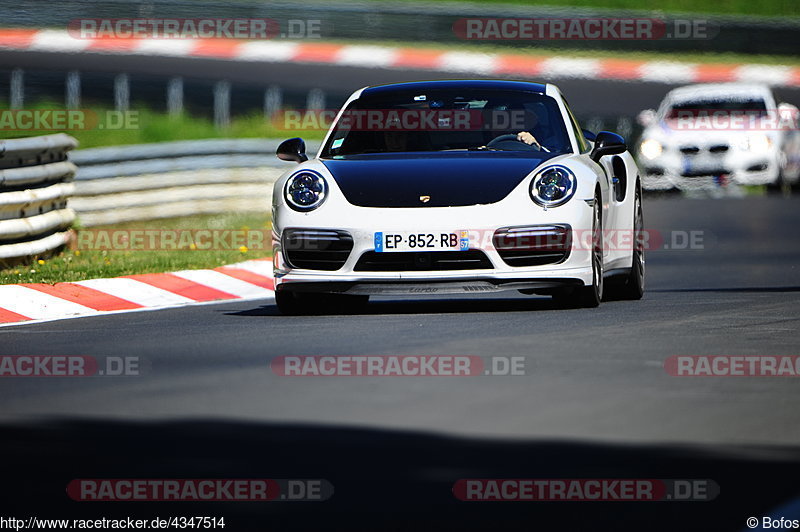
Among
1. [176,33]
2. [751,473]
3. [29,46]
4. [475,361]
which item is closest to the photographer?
[751,473]

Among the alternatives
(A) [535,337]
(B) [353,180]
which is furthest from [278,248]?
(A) [535,337]

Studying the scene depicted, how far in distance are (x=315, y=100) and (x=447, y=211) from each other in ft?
50.4

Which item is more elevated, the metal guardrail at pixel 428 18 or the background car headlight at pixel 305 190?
the metal guardrail at pixel 428 18

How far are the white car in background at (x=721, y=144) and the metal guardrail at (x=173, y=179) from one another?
226 inches

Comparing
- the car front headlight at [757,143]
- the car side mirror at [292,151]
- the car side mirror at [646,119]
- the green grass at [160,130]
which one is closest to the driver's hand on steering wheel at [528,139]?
the car side mirror at [292,151]

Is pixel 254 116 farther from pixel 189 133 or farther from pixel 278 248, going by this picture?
pixel 278 248

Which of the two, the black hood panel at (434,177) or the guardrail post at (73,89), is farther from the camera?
the guardrail post at (73,89)

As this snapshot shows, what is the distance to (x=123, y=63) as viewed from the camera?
2873 centimetres

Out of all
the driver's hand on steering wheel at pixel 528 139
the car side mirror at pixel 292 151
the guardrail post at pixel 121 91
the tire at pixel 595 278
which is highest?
the driver's hand on steering wheel at pixel 528 139

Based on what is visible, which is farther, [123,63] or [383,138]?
[123,63]

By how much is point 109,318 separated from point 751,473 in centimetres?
569

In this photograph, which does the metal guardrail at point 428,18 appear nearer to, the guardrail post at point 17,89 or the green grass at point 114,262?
the guardrail post at point 17,89

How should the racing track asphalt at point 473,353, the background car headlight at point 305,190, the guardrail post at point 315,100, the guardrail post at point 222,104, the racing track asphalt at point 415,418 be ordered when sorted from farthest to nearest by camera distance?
the guardrail post at point 315,100, the guardrail post at point 222,104, the background car headlight at point 305,190, the racing track asphalt at point 473,353, the racing track asphalt at point 415,418

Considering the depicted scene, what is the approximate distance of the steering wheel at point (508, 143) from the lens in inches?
423
